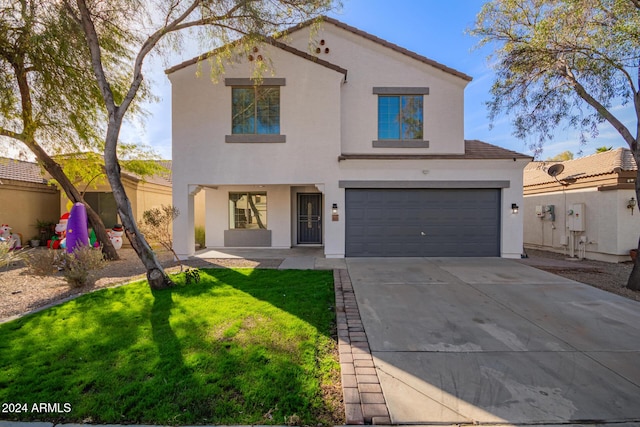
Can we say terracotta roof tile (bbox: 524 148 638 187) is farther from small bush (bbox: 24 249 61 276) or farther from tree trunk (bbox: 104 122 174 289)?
small bush (bbox: 24 249 61 276)

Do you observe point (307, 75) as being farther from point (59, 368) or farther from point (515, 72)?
point (59, 368)

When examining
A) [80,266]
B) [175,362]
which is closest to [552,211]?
[175,362]

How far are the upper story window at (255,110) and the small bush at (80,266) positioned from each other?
5.63m

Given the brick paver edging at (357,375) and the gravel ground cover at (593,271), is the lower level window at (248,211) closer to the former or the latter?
the brick paver edging at (357,375)

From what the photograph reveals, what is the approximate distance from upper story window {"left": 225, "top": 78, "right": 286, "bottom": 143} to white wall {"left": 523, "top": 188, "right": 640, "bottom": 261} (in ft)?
38.8

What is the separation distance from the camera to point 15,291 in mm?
6660

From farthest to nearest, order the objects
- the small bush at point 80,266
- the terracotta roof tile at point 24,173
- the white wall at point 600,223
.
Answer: the terracotta roof tile at point 24,173, the white wall at point 600,223, the small bush at point 80,266

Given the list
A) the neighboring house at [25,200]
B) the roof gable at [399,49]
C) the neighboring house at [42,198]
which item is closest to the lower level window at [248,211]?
the neighboring house at [42,198]

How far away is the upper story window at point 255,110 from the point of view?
34.2ft

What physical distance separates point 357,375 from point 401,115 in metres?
10.1

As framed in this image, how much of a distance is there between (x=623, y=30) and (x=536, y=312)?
6633mm

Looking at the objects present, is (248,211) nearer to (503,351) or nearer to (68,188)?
(68,188)

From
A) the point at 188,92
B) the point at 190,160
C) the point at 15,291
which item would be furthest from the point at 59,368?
the point at 188,92

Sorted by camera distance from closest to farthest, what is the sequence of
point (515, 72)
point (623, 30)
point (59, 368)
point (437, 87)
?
1. point (59, 368)
2. point (623, 30)
3. point (515, 72)
4. point (437, 87)
